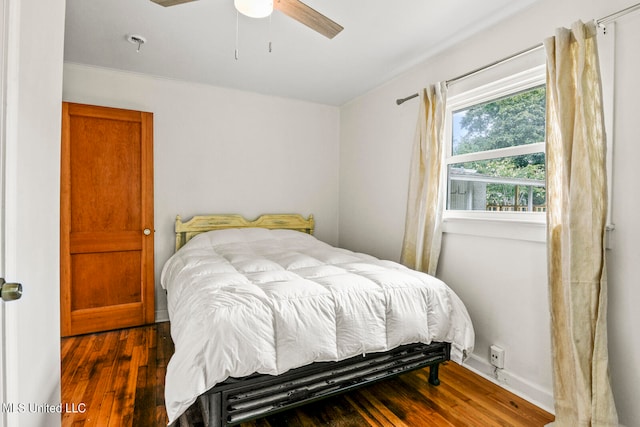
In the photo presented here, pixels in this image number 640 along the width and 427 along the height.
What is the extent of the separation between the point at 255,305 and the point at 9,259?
0.93m

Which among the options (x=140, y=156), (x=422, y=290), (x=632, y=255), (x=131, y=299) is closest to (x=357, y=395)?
(x=422, y=290)

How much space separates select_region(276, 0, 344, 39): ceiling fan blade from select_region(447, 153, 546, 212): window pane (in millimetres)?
1464

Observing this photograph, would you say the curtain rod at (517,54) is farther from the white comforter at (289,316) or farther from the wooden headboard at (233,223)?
the wooden headboard at (233,223)

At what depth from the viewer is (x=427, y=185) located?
262 cm

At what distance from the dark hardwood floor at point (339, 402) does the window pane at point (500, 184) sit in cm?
122

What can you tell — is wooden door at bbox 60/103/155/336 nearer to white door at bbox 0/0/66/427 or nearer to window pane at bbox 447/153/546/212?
white door at bbox 0/0/66/427

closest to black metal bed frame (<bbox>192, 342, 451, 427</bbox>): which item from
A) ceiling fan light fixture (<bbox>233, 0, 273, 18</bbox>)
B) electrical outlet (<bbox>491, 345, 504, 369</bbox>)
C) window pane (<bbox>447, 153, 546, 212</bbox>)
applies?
electrical outlet (<bbox>491, 345, 504, 369</bbox>)

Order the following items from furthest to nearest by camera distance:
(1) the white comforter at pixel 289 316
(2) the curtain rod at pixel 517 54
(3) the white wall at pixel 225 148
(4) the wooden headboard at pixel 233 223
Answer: (4) the wooden headboard at pixel 233 223
(3) the white wall at pixel 225 148
(2) the curtain rod at pixel 517 54
(1) the white comforter at pixel 289 316

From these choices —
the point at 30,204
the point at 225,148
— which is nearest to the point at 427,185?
the point at 225,148

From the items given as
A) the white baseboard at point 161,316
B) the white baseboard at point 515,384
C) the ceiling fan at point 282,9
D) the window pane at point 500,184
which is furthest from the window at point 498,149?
the white baseboard at point 161,316

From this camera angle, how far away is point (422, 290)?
1.99 m

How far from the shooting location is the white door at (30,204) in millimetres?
832

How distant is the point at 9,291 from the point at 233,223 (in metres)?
2.79

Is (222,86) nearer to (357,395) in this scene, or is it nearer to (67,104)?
(67,104)
